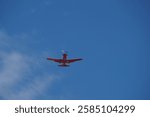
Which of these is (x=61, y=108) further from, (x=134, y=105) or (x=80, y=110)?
(x=134, y=105)

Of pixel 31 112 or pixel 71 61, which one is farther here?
pixel 71 61

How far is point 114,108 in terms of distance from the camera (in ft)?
154

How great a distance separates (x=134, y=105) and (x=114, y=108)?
2.75 meters

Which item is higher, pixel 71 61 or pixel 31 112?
pixel 71 61

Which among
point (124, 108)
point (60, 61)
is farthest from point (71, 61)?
point (124, 108)

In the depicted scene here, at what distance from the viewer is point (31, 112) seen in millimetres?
45500

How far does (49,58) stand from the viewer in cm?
12644

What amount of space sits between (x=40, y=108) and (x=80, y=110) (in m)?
5.23

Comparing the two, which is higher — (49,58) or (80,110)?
(49,58)

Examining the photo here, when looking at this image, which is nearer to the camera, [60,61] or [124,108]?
[124,108]

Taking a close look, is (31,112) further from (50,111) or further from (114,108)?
(114,108)

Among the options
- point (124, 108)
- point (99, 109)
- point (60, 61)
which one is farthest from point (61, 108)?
point (60, 61)

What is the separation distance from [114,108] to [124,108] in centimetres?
142

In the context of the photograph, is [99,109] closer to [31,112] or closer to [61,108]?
[61,108]
